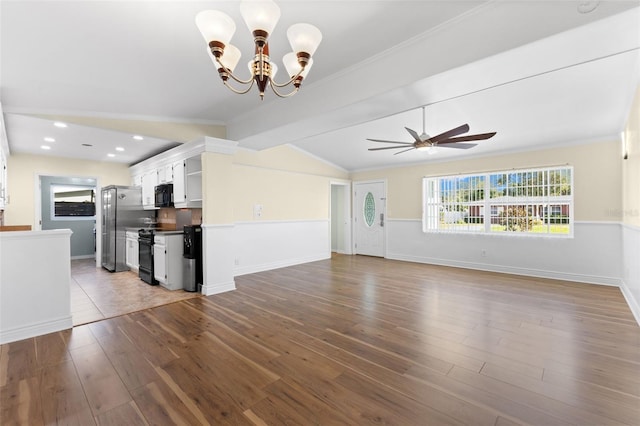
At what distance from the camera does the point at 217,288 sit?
427 centimetres

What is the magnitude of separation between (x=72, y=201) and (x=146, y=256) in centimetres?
473

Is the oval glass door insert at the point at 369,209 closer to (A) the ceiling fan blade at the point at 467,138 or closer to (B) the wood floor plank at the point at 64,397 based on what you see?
(A) the ceiling fan blade at the point at 467,138

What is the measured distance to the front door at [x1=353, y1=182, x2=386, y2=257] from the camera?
752 centimetres

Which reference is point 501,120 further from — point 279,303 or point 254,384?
point 254,384

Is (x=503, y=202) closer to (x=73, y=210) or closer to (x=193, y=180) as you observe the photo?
(x=193, y=180)

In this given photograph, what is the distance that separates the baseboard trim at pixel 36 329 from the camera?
267 cm

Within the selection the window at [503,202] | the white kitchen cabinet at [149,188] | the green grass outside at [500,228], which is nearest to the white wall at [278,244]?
the white kitchen cabinet at [149,188]

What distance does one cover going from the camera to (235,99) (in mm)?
3623

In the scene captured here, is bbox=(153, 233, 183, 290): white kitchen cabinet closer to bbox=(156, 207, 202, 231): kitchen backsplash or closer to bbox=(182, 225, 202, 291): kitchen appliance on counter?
bbox=(182, 225, 202, 291): kitchen appliance on counter

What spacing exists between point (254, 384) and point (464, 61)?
110 inches

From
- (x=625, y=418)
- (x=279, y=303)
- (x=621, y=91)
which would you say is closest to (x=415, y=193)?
(x=621, y=91)

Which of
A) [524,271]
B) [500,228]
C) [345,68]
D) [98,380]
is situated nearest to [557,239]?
[524,271]

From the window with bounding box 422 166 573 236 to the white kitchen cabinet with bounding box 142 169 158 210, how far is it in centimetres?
587

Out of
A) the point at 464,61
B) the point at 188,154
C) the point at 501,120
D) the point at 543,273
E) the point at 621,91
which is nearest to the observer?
the point at 464,61
